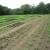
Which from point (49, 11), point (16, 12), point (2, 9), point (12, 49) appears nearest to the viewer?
point (12, 49)

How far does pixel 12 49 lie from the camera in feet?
28.1

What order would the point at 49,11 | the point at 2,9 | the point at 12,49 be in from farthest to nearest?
the point at 49,11 < the point at 2,9 < the point at 12,49

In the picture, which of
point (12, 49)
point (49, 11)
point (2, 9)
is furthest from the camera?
point (49, 11)

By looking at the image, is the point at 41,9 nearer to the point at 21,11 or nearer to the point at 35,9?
the point at 35,9

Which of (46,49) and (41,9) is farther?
(41,9)

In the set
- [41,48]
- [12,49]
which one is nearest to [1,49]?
[12,49]

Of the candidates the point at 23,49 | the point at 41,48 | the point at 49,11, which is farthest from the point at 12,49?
the point at 49,11

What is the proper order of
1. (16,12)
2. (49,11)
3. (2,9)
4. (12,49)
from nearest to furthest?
(12,49)
(2,9)
(16,12)
(49,11)

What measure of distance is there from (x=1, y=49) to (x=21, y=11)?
61.4m

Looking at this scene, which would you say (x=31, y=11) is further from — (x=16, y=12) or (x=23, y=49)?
(x=23, y=49)

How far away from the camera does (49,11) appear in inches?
2908

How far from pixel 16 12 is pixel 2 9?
11061 mm

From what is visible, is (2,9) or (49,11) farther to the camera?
(49,11)

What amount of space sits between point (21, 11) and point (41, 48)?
6140cm
